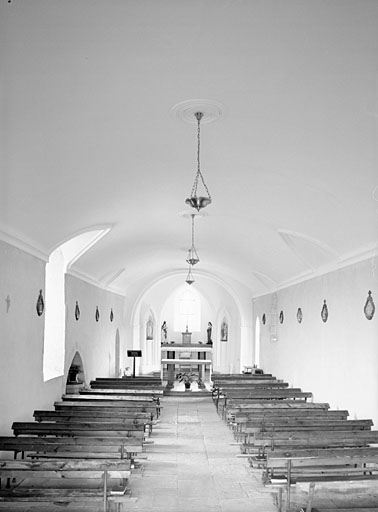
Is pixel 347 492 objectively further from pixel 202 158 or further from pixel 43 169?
pixel 43 169

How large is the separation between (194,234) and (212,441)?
5.92 metres

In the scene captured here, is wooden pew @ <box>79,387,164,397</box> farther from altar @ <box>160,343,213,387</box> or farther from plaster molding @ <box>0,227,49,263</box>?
altar @ <box>160,343,213,387</box>

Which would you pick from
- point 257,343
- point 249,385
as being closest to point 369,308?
point 249,385

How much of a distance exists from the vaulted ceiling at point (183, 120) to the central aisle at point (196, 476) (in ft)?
14.2

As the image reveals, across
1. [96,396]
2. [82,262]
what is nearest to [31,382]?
[96,396]

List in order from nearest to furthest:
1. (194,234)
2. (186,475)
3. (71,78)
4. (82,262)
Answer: (71,78) → (186,475) → (82,262) → (194,234)

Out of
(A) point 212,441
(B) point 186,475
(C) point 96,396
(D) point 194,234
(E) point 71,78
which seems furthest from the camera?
(D) point 194,234

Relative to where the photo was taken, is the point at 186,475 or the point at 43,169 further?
the point at 186,475

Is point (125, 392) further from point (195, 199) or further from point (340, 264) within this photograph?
point (195, 199)

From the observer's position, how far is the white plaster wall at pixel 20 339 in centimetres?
945

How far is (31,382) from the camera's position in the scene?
11062mm

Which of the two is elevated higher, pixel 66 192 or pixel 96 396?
pixel 66 192

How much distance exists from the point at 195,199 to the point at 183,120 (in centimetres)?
134

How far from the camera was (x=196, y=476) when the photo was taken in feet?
30.1
